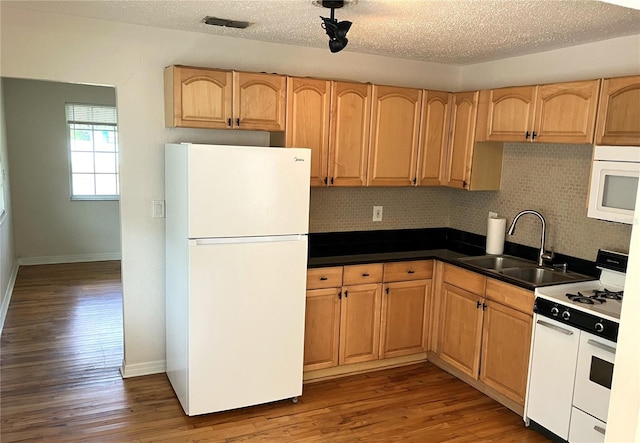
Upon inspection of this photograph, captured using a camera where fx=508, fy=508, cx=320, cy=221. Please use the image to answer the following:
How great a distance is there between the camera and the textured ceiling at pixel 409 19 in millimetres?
2508

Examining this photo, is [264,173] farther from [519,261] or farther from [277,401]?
[519,261]

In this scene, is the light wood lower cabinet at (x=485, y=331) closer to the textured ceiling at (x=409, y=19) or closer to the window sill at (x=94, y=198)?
the textured ceiling at (x=409, y=19)

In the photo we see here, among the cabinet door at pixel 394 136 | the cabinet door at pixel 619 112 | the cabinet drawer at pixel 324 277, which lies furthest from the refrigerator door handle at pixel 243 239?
the cabinet door at pixel 619 112

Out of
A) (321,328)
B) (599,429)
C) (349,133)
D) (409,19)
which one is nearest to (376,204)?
(349,133)

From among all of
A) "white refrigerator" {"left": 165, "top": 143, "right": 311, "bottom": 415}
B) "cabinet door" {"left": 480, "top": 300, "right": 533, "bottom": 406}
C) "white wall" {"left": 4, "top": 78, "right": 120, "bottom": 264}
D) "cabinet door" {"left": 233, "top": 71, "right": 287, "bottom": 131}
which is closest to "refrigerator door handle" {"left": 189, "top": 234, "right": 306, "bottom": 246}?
"white refrigerator" {"left": 165, "top": 143, "right": 311, "bottom": 415}

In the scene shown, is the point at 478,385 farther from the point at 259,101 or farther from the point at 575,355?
the point at 259,101

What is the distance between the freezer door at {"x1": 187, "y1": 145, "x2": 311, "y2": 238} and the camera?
283 cm

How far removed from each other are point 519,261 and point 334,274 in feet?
4.57

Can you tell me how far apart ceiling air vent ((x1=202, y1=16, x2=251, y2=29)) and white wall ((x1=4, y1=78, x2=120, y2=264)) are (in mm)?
4257

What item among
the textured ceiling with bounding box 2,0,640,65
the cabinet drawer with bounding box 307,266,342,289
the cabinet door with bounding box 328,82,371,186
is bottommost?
the cabinet drawer with bounding box 307,266,342,289

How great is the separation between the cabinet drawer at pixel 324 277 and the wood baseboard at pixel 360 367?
64 cm

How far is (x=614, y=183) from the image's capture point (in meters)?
2.72

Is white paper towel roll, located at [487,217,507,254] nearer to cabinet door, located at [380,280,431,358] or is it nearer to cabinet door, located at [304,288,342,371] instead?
cabinet door, located at [380,280,431,358]

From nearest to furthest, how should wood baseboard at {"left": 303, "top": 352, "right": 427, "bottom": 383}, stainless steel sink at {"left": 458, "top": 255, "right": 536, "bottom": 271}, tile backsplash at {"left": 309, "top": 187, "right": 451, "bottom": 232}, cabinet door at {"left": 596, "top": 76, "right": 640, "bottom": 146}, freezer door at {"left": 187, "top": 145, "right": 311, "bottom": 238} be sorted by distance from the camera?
cabinet door at {"left": 596, "top": 76, "right": 640, "bottom": 146} < freezer door at {"left": 187, "top": 145, "right": 311, "bottom": 238} < wood baseboard at {"left": 303, "top": 352, "right": 427, "bottom": 383} < stainless steel sink at {"left": 458, "top": 255, "right": 536, "bottom": 271} < tile backsplash at {"left": 309, "top": 187, "right": 451, "bottom": 232}
